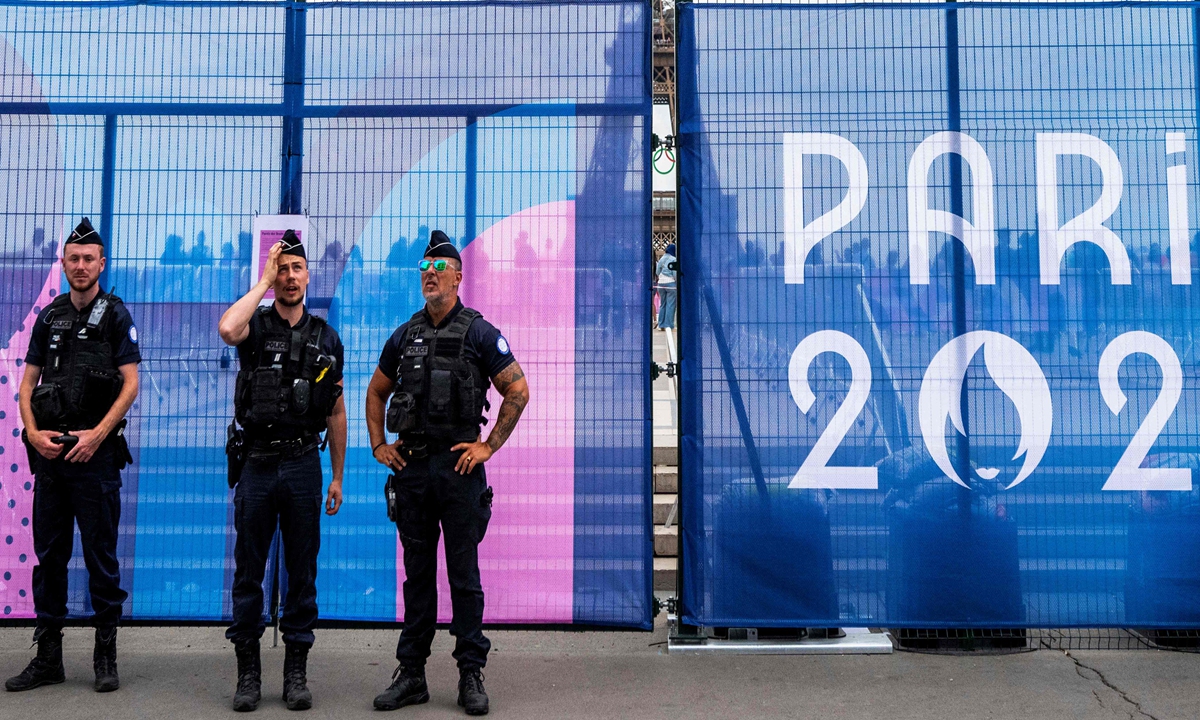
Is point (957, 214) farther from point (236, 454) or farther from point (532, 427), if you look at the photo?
point (236, 454)

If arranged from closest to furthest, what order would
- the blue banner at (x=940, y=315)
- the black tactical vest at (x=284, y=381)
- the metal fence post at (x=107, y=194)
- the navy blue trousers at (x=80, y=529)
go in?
the black tactical vest at (x=284, y=381) → the navy blue trousers at (x=80, y=529) → the blue banner at (x=940, y=315) → the metal fence post at (x=107, y=194)

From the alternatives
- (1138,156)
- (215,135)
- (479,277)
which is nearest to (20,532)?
(215,135)

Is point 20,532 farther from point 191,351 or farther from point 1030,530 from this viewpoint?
point 1030,530

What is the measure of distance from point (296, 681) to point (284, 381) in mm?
1360

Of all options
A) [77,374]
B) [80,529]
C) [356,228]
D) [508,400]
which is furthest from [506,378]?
[80,529]

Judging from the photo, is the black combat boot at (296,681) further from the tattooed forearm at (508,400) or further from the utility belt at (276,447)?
the tattooed forearm at (508,400)

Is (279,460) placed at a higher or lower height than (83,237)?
lower

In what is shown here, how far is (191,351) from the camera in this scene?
5.38m

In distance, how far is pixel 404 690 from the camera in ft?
14.1

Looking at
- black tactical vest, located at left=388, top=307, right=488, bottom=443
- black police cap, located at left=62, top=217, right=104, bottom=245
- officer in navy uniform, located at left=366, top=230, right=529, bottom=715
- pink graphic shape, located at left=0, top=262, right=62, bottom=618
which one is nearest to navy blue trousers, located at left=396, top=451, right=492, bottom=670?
officer in navy uniform, located at left=366, top=230, right=529, bottom=715

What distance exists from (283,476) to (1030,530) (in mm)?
3839

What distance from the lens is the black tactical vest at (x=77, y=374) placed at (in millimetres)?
4469

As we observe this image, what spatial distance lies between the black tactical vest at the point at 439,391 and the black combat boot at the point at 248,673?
1.19 meters

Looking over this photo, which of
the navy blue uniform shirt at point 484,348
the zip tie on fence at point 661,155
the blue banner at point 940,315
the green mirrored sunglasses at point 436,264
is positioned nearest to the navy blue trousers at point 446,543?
the navy blue uniform shirt at point 484,348
